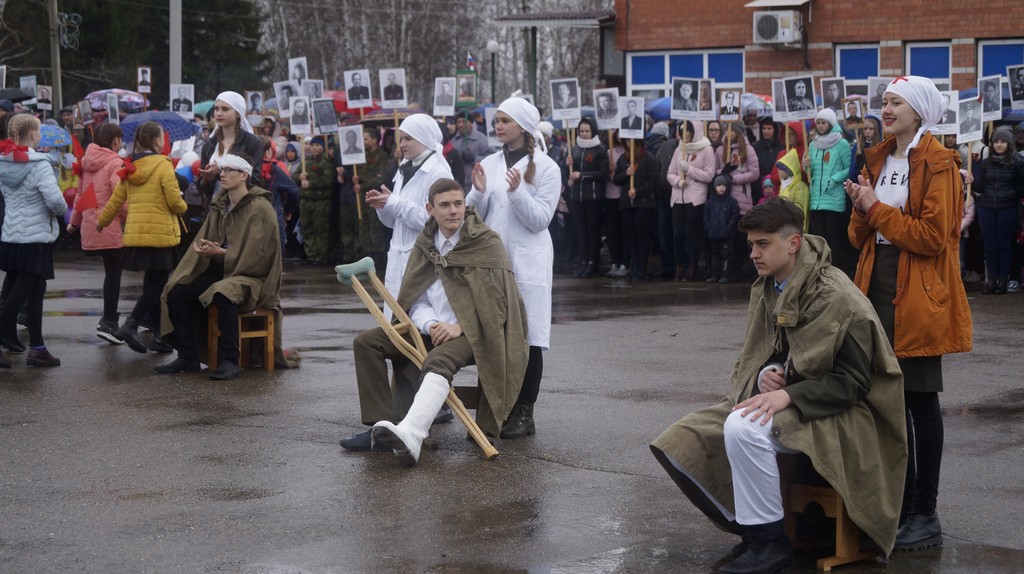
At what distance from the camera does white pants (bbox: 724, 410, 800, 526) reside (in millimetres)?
5160

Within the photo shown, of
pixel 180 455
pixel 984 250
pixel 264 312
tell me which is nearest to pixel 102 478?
pixel 180 455

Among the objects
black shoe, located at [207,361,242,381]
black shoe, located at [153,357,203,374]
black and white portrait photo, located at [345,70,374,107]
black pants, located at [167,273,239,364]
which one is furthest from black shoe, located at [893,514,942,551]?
black and white portrait photo, located at [345,70,374,107]

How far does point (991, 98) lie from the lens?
16.0 m

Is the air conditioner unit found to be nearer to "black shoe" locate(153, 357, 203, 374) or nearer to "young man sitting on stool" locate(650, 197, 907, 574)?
"black shoe" locate(153, 357, 203, 374)

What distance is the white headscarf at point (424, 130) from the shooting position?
8484 mm

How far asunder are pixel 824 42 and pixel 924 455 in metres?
25.6

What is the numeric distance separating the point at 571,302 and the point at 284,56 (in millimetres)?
48665

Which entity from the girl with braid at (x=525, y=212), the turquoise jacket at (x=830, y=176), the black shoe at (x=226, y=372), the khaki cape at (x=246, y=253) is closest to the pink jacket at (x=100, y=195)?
the khaki cape at (x=246, y=253)

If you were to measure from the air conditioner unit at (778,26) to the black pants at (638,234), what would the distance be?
12804 mm

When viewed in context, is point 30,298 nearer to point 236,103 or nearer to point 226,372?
point 226,372

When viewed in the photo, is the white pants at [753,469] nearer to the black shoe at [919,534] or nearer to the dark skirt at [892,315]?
the black shoe at [919,534]

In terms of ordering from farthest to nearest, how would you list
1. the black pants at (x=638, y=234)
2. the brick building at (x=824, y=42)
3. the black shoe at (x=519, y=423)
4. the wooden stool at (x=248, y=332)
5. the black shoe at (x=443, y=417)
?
the brick building at (x=824, y=42) < the black pants at (x=638, y=234) < the wooden stool at (x=248, y=332) < the black shoe at (x=443, y=417) < the black shoe at (x=519, y=423)

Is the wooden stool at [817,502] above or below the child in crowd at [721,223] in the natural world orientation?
below

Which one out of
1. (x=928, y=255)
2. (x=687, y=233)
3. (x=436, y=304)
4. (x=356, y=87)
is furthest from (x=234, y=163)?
(x=356, y=87)
